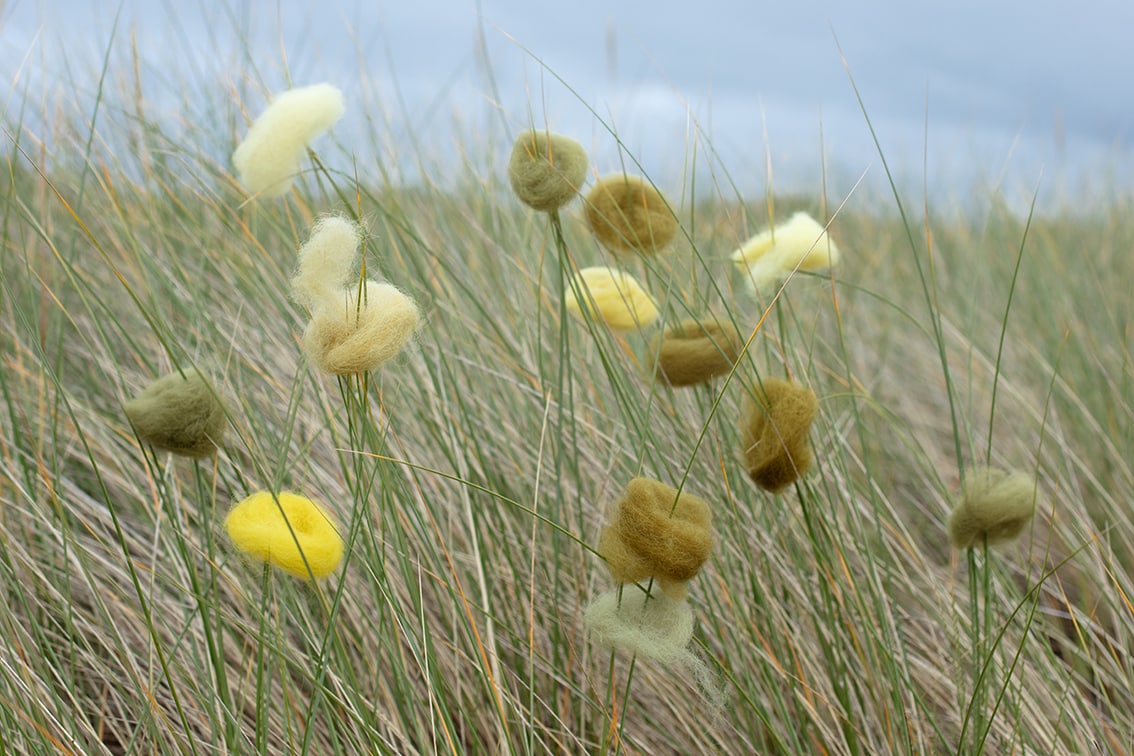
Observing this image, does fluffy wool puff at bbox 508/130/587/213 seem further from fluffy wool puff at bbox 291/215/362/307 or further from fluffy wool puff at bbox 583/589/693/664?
fluffy wool puff at bbox 583/589/693/664

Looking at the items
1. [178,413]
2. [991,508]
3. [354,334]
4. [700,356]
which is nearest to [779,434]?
[700,356]

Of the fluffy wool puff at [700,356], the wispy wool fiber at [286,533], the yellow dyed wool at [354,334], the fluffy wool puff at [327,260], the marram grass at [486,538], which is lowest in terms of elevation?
the marram grass at [486,538]

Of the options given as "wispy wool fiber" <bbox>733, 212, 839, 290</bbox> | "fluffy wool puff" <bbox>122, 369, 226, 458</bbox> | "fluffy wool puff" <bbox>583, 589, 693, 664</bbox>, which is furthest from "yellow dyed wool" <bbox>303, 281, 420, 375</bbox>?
"wispy wool fiber" <bbox>733, 212, 839, 290</bbox>

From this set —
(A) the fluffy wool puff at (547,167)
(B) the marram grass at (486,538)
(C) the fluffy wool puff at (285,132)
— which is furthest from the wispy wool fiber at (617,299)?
(C) the fluffy wool puff at (285,132)

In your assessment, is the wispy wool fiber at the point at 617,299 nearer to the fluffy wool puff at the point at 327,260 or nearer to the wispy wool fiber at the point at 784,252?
the wispy wool fiber at the point at 784,252

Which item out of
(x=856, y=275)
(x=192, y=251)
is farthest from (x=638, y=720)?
(x=856, y=275)
